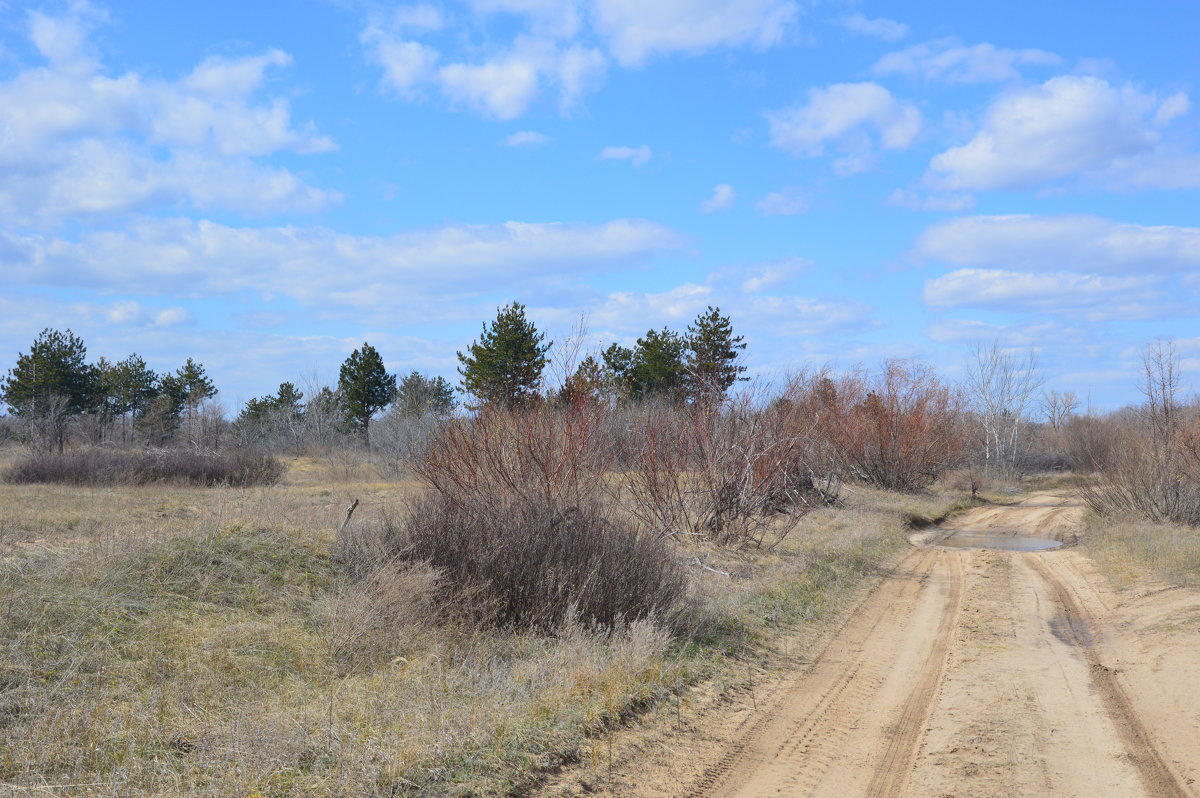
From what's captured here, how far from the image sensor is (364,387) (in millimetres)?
56500

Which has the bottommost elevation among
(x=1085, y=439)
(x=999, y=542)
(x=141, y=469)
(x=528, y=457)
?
(x=999, y=542)

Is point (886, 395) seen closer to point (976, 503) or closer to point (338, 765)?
point (976, 503)

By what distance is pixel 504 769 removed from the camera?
562 centimetres

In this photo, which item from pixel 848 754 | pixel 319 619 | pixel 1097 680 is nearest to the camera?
pixel 848 754

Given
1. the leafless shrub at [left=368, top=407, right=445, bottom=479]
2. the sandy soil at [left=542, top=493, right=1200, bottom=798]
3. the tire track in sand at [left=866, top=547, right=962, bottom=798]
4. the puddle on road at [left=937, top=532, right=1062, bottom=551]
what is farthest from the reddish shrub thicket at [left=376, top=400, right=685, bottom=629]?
the leafless shrub at [left=368, top=407, right=445, bottom=479]

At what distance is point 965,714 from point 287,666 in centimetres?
624

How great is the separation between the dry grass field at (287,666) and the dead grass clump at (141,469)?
13.5 m

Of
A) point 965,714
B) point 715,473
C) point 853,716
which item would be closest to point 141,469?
point 715,473

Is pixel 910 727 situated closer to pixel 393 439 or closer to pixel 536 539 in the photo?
pixel 536 539

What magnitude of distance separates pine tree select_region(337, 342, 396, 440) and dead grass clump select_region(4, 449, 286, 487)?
23.7 metres

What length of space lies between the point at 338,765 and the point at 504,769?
107cm

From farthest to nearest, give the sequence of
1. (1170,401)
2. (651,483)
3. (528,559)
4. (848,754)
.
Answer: (1170,401), (651,483), (528,559), (848,754)

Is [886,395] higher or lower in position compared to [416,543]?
higher

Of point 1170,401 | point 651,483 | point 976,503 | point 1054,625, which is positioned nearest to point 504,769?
point 1054,625
